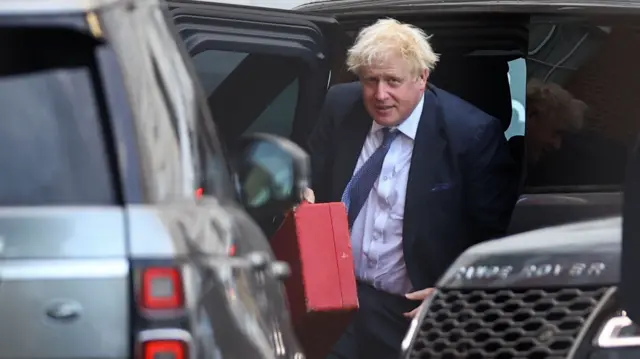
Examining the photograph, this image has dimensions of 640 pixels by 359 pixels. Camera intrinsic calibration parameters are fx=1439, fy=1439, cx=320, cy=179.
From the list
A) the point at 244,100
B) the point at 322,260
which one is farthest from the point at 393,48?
the point at 244,100

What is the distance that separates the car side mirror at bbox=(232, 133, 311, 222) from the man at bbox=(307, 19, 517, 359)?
1400 mm

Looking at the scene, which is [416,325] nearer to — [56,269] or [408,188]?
[408,188]

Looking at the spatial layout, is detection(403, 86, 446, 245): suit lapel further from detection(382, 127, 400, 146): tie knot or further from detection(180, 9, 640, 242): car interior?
detection(180, 9, 640, 242): car interior

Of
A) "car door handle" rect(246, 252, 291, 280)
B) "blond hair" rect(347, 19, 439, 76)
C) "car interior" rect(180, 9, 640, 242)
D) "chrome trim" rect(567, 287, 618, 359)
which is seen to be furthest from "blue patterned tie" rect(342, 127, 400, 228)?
"chrome trim" rect(567, 287, 618, 359)

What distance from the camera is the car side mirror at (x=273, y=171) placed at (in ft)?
11.9

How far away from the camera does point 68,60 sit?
2680mm

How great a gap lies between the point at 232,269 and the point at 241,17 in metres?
2.55

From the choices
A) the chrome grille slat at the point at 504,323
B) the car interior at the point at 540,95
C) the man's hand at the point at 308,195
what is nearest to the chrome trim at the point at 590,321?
the chrome grille slat at the point at 504,323

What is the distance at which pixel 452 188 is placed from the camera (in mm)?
5191

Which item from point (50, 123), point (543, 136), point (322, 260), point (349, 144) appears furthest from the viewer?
point (543, 136)

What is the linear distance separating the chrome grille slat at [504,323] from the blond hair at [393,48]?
52.8 inches

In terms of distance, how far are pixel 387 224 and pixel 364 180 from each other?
0.63ft

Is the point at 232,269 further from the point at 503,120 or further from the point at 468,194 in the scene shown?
the point at 503,120

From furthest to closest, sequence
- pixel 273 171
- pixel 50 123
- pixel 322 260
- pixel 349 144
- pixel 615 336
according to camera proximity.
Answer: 1. pixel 349 144
2. pixel 322 260
3. pixel 273 171
4. pixel 615 336
5. pixel 50 123
